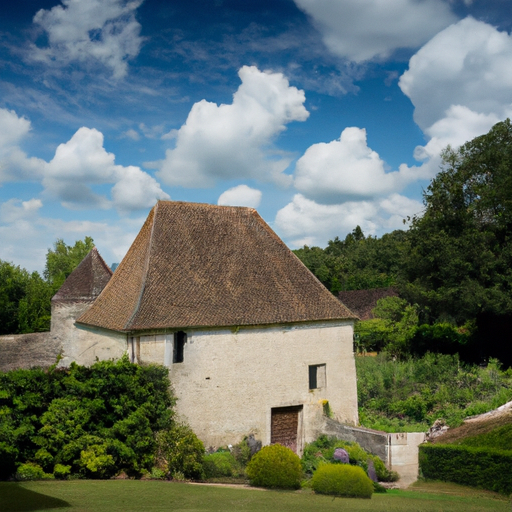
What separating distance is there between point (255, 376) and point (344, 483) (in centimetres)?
625

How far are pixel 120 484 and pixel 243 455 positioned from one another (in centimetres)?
590

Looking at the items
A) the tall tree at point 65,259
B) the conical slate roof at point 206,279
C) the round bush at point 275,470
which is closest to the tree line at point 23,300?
the tall tree at point 65,259

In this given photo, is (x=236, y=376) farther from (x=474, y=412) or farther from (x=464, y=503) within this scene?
(x=474, y=412)

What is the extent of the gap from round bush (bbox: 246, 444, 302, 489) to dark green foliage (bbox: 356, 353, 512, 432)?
6471 mm

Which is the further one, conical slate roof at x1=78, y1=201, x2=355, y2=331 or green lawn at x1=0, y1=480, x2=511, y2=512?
conical slate roof at x1=78, y1=201, x2=355, y2=331

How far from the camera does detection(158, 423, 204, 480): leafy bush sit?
16.4 meters

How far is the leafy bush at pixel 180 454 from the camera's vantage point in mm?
16406

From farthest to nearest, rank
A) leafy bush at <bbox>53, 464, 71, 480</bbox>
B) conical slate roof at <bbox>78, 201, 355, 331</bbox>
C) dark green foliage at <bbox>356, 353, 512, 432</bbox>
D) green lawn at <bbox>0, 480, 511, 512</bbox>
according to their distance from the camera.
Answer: dark green foliage at <bbox>356, 353, 512, 432</bbox>
conical slate roof at <bbox>78, 201, 355, 331</bbox>
leafy bush at <bbox>53, 464, 71, 480</bbox>
green lawn at <bbox>0, 480, 511, 512</bbox>

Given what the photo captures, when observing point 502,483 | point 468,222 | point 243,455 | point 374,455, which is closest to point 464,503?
point 502,483

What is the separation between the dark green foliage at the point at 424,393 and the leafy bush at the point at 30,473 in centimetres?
1295

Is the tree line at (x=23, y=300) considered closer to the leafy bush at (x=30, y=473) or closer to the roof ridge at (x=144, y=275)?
the roof ridge at (x=144, y=275)

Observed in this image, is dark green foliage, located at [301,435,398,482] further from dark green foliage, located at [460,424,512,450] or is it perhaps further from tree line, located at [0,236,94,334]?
tree line, located at [0,236,94,334]

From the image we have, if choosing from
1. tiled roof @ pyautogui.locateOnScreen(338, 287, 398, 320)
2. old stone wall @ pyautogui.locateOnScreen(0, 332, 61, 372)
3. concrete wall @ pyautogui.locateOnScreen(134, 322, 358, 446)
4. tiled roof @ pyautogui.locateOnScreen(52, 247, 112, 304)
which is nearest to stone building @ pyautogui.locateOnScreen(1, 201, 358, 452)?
concrete wall @ pyautogui.locateOnScreen(134, 322, 358, 446)

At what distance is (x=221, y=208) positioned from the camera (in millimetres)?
23547
